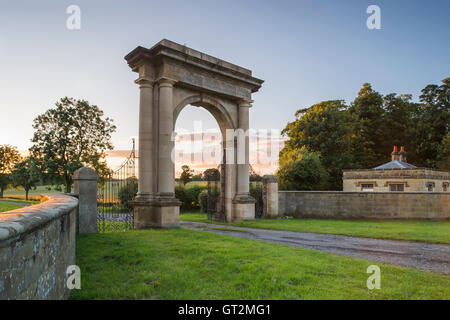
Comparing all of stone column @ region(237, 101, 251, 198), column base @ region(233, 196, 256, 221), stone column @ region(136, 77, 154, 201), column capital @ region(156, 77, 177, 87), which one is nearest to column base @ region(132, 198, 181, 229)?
stone column @ region(136, 77, 154, 201)

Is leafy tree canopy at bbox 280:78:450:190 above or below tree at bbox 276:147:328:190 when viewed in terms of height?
above

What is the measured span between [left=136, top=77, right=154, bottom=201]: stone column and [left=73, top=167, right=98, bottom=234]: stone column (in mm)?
1772

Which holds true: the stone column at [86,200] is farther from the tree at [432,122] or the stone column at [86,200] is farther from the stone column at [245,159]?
the tree at [432,122]

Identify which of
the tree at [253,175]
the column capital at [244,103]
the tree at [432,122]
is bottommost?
the tree at [253,175]

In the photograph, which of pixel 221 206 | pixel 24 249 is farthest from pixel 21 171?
pixel 24 249

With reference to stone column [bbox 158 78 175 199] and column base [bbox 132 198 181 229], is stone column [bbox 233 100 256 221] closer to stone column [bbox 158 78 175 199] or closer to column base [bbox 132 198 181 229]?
column base [bbox 132 198 181 229]

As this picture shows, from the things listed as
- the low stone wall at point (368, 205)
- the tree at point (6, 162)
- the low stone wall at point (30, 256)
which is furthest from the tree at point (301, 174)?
the tree at point (6, 162)

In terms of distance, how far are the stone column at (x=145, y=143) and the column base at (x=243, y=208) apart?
4.31 m

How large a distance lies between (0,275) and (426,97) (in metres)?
48.1

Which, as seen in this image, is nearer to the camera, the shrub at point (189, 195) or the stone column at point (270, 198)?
the stone column at point (270, 198)

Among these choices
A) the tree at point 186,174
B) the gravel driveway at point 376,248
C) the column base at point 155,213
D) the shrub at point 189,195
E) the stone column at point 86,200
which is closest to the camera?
the gravel driveway at point 376,248

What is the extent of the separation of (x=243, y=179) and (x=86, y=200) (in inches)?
272

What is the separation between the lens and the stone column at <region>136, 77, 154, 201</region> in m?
10.5

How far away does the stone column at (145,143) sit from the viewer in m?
10.5
